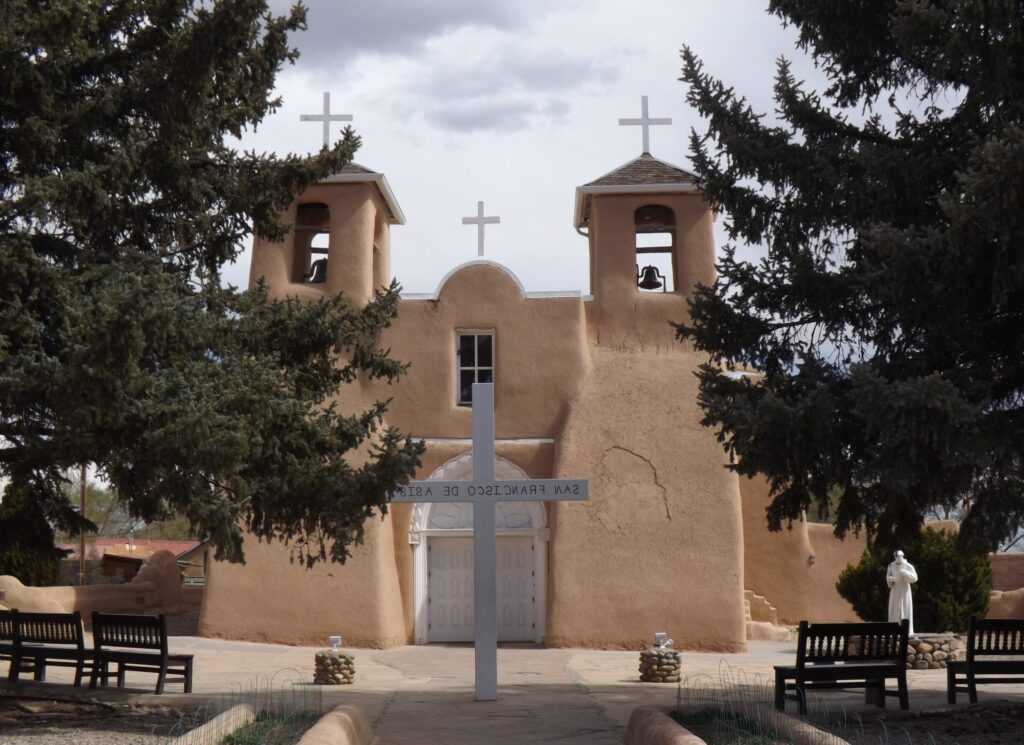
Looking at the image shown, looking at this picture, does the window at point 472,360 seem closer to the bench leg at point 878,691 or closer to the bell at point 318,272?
the bell at point 318,272

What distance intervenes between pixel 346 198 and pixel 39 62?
35.8ft

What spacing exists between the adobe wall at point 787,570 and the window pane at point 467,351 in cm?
640

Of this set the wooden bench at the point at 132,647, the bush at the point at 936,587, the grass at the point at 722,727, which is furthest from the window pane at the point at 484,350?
the grass at the point at 722,727

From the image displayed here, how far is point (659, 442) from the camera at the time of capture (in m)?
19.9

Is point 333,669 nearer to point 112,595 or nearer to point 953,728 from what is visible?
point 953,728

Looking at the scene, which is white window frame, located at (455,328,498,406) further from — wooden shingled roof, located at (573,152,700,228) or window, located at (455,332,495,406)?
wooden shingled roof, located at (573,152,700,228)

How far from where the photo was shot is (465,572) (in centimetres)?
2059

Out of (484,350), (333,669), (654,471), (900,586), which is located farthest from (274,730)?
(484,350)

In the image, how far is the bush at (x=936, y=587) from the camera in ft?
66.8

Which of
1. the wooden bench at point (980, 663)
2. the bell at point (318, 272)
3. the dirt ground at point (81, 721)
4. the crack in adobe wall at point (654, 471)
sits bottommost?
the dirt ground at point (81, 721)

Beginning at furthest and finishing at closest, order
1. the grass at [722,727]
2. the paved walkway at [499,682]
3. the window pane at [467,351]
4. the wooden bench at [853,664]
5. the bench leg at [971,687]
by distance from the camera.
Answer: the window pane at [467,351] < the bench leg at [971,687] < the wooden bench at [853,664] < the paved walkway at [499,682] < the grass at [722,727]

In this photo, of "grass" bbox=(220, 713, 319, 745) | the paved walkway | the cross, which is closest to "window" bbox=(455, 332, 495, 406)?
the paved walkway

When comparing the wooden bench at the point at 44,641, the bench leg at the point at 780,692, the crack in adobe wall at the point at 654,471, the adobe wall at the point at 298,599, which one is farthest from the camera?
the crack in adobe wall at the point at 654,471

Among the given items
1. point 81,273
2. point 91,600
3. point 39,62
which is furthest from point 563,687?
point 91,600
